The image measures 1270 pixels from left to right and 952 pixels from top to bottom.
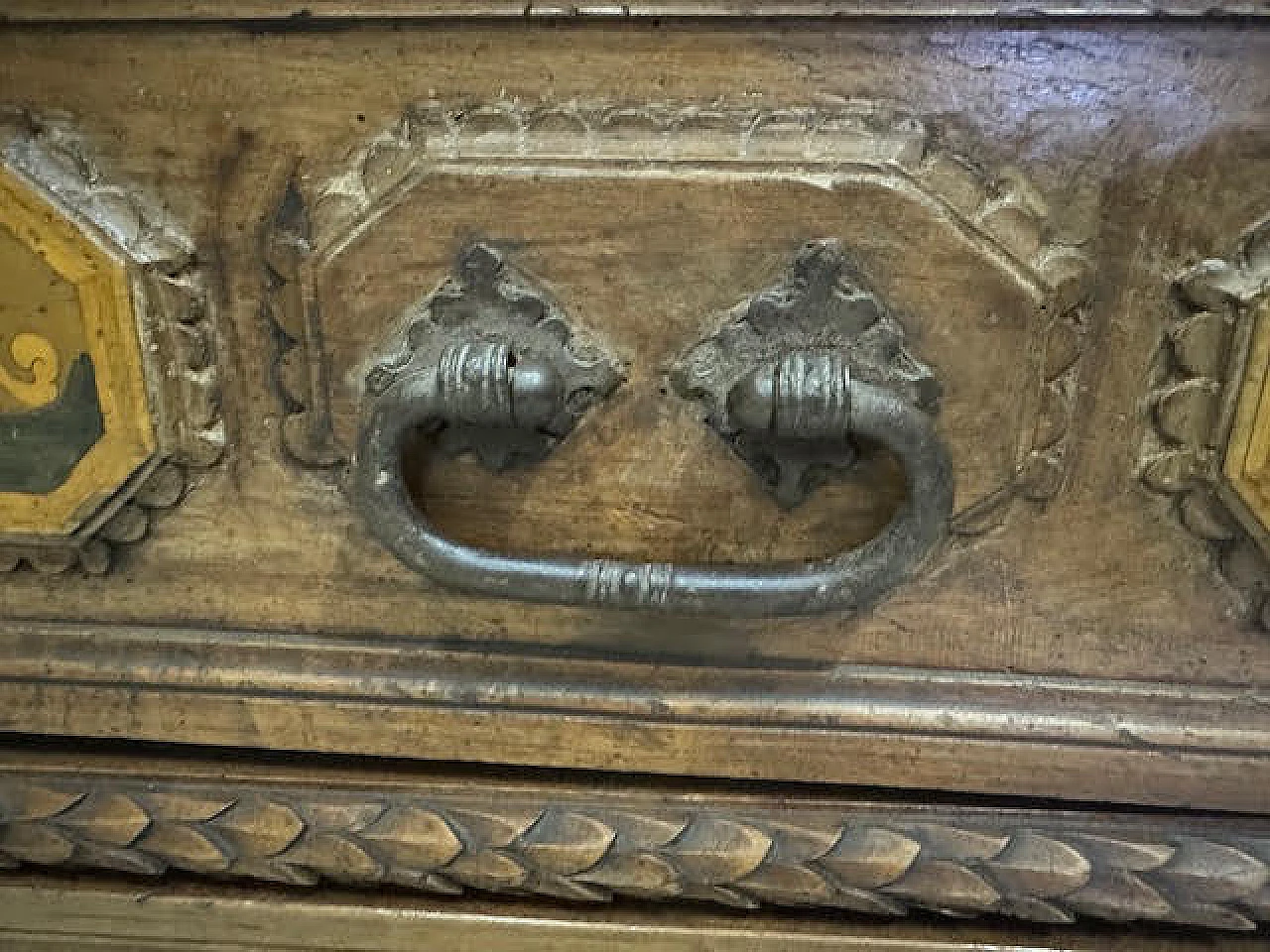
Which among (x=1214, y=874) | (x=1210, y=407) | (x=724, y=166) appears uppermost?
(x=724, y=166)

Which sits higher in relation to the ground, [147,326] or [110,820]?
[147,326]

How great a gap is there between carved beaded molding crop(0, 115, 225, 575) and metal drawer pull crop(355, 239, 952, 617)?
0.08 m

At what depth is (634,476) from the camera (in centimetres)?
46

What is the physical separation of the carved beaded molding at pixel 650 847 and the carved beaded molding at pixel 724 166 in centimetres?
20

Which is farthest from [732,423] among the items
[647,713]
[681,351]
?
[647,713]

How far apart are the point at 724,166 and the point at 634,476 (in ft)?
0.43

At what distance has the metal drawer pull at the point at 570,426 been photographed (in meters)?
0.40

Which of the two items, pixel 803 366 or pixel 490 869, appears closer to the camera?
pixel 803 366

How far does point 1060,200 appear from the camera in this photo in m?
0.39

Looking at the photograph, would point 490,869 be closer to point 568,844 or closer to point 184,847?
point 568,844

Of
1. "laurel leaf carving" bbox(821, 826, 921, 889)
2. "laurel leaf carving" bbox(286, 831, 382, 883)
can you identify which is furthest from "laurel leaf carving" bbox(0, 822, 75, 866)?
"laurel leaf carving" bbox(821, 826, 921, 889)

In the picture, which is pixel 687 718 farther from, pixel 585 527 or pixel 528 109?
pixel 528 109

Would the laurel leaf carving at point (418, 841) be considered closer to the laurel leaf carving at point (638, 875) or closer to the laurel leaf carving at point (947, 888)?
the laurel leaf carving at point (638, 875)

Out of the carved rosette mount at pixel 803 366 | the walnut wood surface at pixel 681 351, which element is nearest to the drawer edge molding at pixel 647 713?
the walnut wood surface at pixel 681 351
